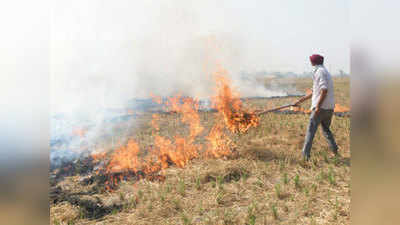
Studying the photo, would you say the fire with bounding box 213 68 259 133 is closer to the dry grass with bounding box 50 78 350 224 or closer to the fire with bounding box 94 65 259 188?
the fire with bounding box 94 65 259 188

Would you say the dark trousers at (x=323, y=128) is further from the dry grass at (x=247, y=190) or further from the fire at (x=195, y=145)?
the fire at (x=195, y=145)

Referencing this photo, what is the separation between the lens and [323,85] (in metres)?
3.97

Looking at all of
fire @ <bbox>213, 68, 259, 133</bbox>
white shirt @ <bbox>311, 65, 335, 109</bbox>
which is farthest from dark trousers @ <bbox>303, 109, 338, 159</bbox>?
fire @ <bbox>213, 68, 259, 133</bbox>

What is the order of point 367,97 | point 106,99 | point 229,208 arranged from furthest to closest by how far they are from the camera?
1. point 106,99
2. point 229,208
3. point 367,97

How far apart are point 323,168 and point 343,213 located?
892mm

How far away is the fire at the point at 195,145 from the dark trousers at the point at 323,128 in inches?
Answer: 38.8

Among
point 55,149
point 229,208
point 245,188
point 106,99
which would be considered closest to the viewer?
point 229,208

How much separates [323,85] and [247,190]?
182cm

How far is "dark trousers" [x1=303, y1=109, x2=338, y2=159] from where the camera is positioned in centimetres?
408

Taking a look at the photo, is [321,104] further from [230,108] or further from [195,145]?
[195,145]

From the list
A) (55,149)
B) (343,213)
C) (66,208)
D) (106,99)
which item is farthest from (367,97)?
(55,149)

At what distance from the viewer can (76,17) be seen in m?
5.34

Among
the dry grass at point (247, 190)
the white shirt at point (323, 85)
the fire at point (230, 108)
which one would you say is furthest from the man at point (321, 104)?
the fire at point (230, 108)

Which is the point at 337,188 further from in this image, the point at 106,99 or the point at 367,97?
the point at 106,99
